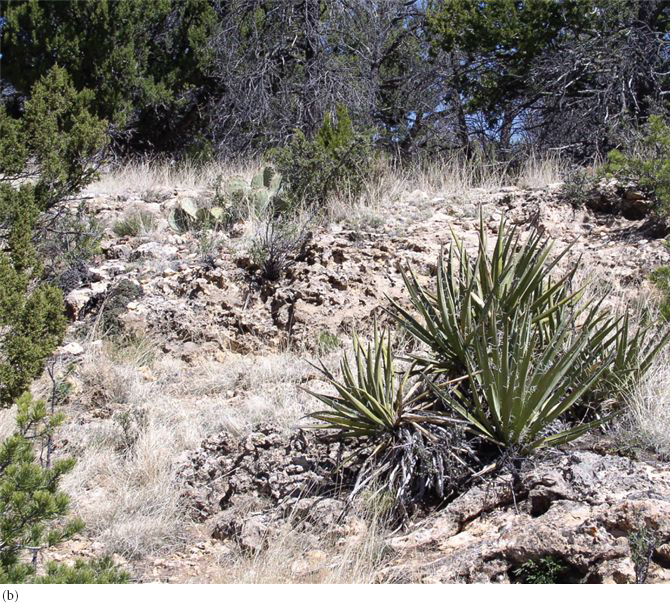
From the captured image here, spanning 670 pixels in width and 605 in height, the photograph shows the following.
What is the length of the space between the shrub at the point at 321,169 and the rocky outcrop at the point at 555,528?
4983mm

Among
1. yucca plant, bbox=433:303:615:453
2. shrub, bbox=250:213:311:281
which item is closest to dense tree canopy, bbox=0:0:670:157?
shrub, bbox=250:213:311:281

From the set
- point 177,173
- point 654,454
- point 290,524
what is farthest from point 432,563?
point 177,173

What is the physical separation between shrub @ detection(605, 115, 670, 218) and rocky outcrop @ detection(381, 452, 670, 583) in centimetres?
411

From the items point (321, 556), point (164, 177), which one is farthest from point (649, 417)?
point (164, 177)

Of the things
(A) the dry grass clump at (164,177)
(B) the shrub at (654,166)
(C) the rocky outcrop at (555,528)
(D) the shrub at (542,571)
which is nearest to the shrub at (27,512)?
(C) the rocky outcrop at (555,528)

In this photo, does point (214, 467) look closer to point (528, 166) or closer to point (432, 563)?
point (432, 563)

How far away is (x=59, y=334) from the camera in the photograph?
17.4 ft

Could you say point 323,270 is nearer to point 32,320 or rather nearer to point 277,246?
point 277,246

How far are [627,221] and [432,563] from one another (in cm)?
528

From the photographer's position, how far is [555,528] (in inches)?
125

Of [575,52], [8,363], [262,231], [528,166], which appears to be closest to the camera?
[8,363]

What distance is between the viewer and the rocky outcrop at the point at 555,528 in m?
3.02

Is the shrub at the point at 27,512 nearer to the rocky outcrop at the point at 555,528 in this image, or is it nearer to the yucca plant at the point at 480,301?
the rocky outcrop at the point at 555,528
